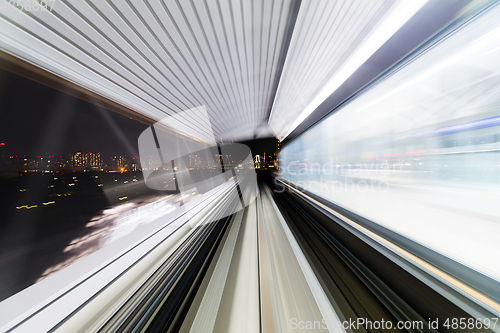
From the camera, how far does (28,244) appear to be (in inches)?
103

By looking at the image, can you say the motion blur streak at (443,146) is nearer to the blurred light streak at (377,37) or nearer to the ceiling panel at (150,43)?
the blurred light streak at (377,37)

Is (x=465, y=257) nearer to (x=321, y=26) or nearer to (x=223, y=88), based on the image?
(x=321, y=26)

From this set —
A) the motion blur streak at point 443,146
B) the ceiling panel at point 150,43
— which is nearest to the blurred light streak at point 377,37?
the motion blur streak at point 443,146

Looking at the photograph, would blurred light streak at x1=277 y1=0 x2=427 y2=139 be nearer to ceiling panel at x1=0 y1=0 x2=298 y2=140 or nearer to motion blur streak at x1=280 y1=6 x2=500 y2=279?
motion blur streak at x1=280 y1=6 x2=500 y2=279

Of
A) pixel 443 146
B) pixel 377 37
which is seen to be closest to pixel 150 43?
pixel 377 37

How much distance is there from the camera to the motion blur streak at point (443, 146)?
3.93 ft

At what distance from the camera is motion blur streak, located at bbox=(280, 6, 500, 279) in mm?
1197

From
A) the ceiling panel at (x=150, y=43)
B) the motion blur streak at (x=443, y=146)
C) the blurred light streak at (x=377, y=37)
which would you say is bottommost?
the motion blur streak at (x=443, y=146)

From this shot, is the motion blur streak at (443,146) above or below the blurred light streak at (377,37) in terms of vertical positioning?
below

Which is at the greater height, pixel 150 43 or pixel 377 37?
pixel 150 43

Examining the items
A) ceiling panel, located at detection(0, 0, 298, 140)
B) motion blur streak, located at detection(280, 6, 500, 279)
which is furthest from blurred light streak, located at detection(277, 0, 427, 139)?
ceiling panel, located at detection(0, 0, 298, 140)

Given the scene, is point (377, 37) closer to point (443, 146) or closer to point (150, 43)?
point (443, 146)

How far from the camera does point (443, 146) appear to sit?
4.82 feet

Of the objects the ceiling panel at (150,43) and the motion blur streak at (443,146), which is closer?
the motion blur streak at (443,146)
